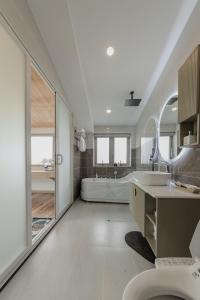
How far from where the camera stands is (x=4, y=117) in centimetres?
162

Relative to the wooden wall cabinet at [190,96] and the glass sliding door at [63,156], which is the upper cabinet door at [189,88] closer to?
the wooden wall cabinet at [190,96]

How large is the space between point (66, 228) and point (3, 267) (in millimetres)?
1356

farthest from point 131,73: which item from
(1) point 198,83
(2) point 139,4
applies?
(1) point 198,83

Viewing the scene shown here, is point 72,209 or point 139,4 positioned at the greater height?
point 139,4

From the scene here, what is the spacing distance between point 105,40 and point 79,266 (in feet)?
9.67

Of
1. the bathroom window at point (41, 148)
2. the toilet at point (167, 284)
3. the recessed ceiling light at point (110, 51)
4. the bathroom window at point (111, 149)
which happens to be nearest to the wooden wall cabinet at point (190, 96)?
the toilet at point (167, 284)

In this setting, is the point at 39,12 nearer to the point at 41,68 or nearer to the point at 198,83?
the point at 41,68

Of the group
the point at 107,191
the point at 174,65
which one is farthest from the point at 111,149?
the point at 174,65

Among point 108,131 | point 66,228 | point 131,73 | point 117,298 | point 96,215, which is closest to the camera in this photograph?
point 117,298

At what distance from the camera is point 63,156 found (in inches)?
142

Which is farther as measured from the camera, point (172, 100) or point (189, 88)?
point (172, 100)

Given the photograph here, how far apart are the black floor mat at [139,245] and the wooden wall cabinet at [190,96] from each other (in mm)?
1403

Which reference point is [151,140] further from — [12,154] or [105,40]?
[12,154]

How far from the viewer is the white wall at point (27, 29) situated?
1.67 m
